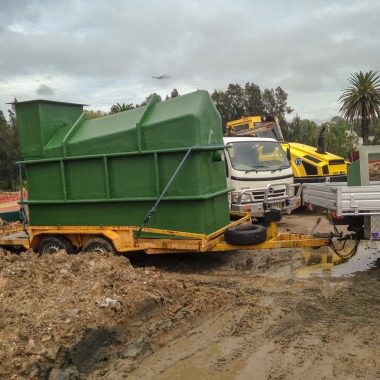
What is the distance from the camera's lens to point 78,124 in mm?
8328

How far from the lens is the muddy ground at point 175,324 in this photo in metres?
4.11

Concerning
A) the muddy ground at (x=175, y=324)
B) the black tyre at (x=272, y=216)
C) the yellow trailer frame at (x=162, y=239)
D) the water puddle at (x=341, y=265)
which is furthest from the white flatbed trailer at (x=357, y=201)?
the black tyre at (x=272, y=216)

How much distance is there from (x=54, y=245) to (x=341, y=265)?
5.19 metres

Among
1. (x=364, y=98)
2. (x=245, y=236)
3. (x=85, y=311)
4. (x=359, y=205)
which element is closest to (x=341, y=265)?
(x=359, y=205)

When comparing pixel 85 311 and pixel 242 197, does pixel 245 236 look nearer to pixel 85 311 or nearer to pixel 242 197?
pixel 242 197

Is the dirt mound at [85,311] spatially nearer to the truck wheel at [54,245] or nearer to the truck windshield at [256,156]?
the truck wheel at [54,245]

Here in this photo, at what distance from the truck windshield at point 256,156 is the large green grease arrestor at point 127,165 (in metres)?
2.23

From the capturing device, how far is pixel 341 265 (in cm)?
775

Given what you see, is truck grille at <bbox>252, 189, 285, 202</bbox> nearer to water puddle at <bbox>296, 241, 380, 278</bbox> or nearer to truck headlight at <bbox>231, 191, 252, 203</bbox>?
truck headlight at <bbox>231, 191, 252, 203</bbox>

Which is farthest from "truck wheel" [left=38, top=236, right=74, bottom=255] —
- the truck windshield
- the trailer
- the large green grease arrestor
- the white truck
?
the trailer

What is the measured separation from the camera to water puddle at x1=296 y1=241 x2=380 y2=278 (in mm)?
7270

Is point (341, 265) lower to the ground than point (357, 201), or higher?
lower

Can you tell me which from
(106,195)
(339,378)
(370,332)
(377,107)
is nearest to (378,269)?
(370,332)

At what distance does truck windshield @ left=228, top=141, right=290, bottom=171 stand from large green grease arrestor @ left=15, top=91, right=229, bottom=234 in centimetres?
223
